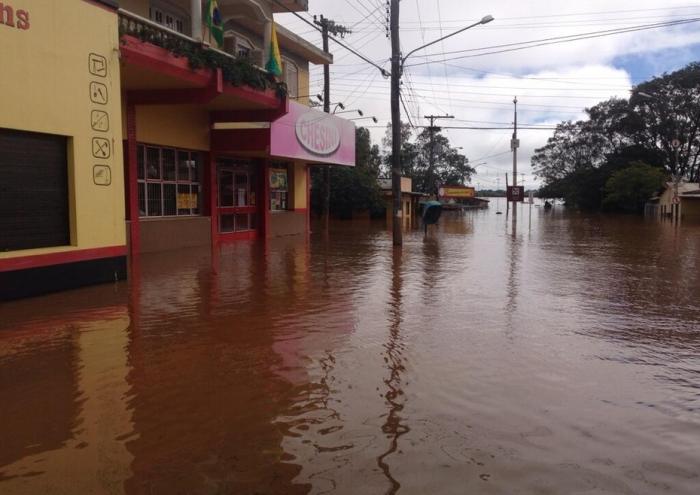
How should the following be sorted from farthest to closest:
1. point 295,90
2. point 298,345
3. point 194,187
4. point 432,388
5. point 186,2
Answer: point 295,90, point 194,187, point 186,2, point 298,345, point 432,388

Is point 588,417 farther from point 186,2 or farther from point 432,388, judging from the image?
point 186,2

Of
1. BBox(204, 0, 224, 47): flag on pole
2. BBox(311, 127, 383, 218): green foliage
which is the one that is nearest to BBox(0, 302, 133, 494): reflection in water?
BBox(204, 0, 224, 47): flag on pole

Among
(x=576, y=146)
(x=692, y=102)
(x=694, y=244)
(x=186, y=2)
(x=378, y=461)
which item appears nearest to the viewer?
(x=378, y=461)

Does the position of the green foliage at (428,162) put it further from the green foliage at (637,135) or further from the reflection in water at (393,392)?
the reflection in water at (393,392)

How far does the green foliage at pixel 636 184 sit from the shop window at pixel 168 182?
53.4 meters

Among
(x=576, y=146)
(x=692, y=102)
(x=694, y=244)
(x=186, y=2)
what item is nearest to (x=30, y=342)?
(x=186, y=2)

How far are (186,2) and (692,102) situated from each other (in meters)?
60.8

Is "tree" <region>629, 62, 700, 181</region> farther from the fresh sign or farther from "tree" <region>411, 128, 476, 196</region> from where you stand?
the fresh sign

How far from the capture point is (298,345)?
6.90 m

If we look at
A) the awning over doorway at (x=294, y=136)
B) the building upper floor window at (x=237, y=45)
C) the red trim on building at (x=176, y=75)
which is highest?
the building upper floor window at (x=237, y=45)

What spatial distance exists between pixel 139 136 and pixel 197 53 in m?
3.12

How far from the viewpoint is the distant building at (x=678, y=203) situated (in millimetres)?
49166

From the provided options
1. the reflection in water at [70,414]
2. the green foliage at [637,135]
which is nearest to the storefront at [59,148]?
the reflection in water at [70,414]

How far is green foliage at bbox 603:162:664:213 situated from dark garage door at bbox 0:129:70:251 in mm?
60713
